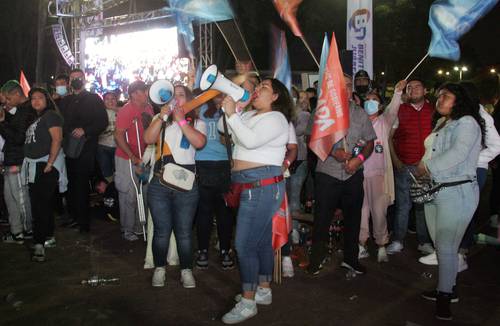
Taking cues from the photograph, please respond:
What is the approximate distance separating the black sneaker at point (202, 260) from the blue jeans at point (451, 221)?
255 centimetres

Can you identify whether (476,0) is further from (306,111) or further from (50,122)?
(50,122)

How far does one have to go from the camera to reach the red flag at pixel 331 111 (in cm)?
522

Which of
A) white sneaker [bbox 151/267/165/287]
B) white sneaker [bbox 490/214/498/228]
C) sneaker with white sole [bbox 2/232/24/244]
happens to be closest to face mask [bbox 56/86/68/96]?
sneaker with white sole [bbox 2/232/24/244]

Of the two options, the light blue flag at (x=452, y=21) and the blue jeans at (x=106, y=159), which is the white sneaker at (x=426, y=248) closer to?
the light blue flag at (x=452, y=21)

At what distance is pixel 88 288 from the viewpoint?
5.28 metres

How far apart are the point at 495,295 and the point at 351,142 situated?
6.68 ft

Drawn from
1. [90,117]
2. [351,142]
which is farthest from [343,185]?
[90,117]

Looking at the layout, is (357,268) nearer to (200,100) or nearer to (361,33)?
(200,100)

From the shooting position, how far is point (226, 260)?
5922 millimetres

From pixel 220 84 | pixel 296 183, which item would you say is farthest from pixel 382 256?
pixel 220 84

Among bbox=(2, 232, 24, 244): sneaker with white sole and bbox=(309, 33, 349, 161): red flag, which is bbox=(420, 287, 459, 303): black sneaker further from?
bbox=(2, 232, 24, 244): sneaker with white sole

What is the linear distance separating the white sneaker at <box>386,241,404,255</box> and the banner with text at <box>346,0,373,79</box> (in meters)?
4.35

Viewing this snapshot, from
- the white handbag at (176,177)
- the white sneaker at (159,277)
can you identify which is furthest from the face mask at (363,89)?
the white sneaker at (159,277)

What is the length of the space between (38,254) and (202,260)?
1.98 meters
